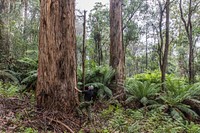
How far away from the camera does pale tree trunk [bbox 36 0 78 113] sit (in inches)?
173

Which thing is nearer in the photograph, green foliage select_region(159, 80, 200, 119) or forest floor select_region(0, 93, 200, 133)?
forest floor select_region(0, 93, 200, 133)

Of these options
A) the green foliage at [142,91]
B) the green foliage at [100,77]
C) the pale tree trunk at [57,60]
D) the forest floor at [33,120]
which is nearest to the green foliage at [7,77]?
the green foliage at [100,77]

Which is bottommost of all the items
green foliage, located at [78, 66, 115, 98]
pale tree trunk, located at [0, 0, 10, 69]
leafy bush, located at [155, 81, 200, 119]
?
leafy bush, located at [155, 81, 200, 119]

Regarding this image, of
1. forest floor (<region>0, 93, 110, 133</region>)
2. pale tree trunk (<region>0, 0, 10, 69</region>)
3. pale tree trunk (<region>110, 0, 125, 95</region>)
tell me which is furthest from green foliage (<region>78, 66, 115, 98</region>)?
forest floor (<region>0, 93, 110, 133</region>)

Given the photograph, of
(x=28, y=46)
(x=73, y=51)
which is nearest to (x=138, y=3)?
(x=28, y=46)

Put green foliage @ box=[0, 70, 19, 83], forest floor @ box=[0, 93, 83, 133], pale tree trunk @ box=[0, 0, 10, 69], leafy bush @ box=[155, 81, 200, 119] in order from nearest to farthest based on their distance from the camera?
forest floor @ box=[0, 93, 83, 133] → leafy bush @ box=[155, 81, 200, 119] → green foliage @ box=[0, 70, 19, 83] → pale tree trunk @ box=[0, 0, 10, 69]

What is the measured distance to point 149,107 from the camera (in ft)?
22.7

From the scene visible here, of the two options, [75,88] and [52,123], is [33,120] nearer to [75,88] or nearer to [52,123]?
[52,123]

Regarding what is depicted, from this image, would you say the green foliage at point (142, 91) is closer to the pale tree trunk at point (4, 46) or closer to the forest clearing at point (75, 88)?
the forest clearing at point (75, 88)

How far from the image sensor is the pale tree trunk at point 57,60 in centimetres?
441

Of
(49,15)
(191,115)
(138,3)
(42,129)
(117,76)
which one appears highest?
(138,3)

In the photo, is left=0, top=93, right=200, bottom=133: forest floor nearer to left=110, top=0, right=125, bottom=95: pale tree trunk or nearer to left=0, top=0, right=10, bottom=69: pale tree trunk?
left=110, top=0, right=125, bottom=95: pale tree trunk

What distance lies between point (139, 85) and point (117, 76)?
83cm

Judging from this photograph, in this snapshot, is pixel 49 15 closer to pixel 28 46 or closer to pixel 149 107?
pixel 149 107
